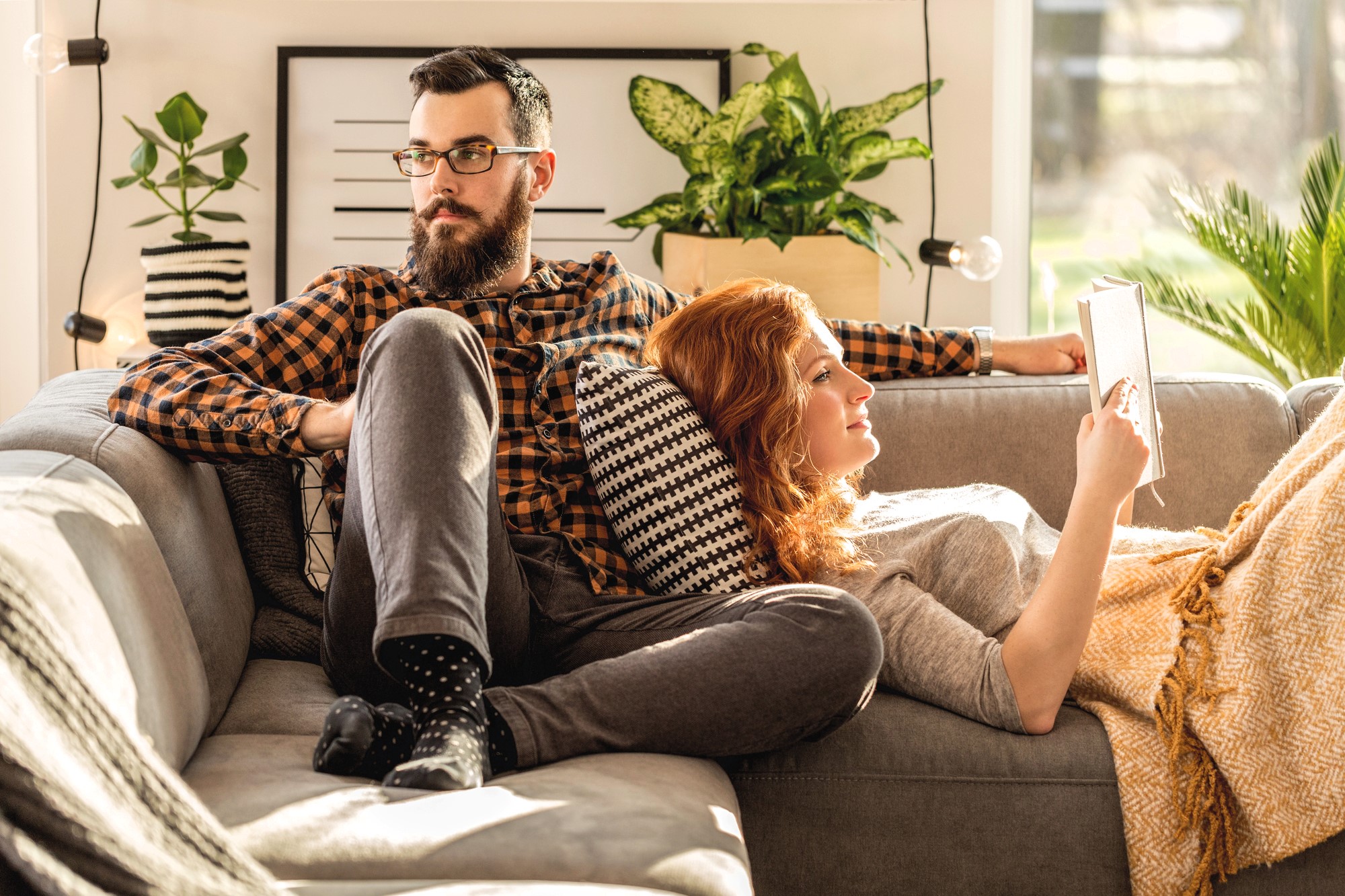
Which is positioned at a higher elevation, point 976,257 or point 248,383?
point 976,257

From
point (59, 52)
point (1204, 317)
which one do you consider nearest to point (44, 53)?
point (59, 52)

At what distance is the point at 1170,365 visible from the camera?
3336 mm

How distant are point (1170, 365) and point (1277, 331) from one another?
589mm

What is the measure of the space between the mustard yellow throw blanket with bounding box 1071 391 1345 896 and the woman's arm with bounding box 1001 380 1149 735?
0.10 metres

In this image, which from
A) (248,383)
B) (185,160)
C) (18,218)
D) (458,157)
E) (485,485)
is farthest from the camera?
(18,218)

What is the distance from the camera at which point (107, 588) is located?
1.08 metres

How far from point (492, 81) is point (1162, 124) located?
2186mm


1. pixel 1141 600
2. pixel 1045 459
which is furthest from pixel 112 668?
pixel 1045 459

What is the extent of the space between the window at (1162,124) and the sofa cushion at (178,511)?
240 cm

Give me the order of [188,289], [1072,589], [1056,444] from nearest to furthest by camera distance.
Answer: [1072,589] < [1056,444] < [188,289]

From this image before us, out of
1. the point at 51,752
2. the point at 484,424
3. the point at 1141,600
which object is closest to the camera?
the point at 51,752

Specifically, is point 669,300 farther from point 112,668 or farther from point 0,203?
point 0,203

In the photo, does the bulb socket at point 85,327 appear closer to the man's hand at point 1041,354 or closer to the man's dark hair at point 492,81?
the man's dark hair at point 492,81

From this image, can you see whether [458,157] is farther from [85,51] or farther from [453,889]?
[85,51]
